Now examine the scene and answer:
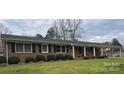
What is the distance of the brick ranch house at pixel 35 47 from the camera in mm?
23953

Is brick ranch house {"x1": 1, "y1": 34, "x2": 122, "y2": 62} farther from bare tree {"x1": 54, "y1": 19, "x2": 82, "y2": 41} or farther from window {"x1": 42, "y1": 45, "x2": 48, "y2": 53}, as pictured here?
bare tree {"x1": 54, "y1": 19, "x2": 82, "y2": 41}

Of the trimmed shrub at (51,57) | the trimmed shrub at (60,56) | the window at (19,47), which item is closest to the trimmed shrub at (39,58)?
the trimmed shrub at (51,57)

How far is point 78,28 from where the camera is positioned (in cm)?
5072

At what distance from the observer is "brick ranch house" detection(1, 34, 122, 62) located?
2395 cm

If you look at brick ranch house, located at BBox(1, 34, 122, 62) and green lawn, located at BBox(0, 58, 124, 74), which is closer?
green lawn, located at BBox(0, 58, 124, 74)

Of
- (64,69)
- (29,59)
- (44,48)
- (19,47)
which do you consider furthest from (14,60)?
(64,69)

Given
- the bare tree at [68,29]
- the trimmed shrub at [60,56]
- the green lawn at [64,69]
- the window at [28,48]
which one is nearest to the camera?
the green lawn at [64,69]

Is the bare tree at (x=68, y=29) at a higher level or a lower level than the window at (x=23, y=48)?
higher

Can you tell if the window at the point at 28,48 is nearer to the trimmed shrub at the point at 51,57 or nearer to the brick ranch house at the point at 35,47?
the brick ranch house at the point at 35,47

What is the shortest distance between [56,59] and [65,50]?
4.30m

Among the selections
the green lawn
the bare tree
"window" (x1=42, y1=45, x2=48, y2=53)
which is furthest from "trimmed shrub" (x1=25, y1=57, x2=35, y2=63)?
the bare tree

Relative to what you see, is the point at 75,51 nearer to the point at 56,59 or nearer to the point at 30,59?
the point at 56,59
